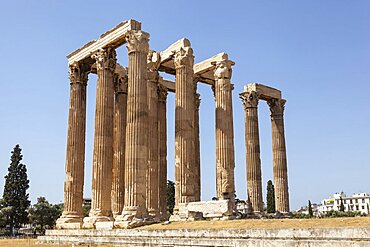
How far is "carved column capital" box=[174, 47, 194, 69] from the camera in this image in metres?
38.7

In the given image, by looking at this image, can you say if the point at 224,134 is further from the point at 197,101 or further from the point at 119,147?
the point at 197,101

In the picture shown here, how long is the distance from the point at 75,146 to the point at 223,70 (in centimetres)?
1616

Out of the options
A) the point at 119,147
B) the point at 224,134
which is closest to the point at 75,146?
the point at 119,147

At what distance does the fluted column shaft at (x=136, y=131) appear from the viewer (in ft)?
110

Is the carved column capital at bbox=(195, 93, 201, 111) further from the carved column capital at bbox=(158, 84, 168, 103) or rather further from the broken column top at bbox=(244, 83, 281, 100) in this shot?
the broken column top at bbox=(244, 83, 281, 100)

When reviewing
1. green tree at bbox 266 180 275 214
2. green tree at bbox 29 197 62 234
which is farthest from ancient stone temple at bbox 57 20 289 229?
green tree at bbox 29 197 62 234

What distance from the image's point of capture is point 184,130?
37.7 metres

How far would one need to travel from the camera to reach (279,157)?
2083 inches

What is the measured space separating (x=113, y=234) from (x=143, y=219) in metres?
2.61

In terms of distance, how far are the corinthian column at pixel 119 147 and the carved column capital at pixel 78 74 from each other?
130 inches

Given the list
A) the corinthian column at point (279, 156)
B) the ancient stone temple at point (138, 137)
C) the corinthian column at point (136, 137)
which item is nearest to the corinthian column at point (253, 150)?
the ancient stone temple at point (138, 137)

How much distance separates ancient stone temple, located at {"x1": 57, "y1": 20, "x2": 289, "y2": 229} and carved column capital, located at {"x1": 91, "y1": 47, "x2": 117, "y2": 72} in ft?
0.30

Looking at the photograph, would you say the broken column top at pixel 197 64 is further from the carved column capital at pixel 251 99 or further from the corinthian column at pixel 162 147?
the carved column capital at pixel 251 99

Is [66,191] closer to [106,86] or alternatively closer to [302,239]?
[106,86]
